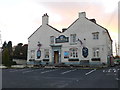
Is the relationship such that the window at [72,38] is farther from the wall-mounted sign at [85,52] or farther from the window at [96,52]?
the window at [96,52]

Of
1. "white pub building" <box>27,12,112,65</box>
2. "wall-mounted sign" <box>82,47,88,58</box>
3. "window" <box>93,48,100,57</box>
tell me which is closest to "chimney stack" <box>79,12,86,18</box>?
"white pub building" <box>27,12,112,65</box>

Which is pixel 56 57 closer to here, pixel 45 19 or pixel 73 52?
pixel 73 52

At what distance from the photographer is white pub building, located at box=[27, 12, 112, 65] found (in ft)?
95.6

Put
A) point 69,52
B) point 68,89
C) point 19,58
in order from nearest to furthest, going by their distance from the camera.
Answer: point 68,89, point 69,52, point 19,58

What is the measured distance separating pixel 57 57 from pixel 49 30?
229 inches

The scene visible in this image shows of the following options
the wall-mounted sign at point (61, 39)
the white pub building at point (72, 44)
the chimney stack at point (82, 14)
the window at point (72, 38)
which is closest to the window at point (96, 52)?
the white pub building at point (72, 44)

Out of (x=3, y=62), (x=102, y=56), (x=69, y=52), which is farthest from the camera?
(x=3, y=62)

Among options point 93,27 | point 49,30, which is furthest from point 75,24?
point 49,30

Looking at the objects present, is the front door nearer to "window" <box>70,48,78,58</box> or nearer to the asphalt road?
"window" <box>70,48,78,58</box>

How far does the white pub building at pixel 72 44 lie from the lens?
2914 centimetres

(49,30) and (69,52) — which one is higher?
(49,30)

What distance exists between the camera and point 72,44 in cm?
3114

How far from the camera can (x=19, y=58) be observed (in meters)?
43.7

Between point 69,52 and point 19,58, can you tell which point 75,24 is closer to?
point 69,52
